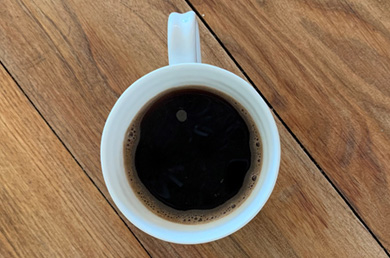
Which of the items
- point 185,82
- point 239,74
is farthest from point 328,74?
point 185,82

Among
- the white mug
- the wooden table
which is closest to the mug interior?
the white mug

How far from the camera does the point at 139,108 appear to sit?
0.51m

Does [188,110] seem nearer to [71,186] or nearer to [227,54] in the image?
[227,54]

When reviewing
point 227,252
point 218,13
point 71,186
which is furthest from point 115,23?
point 227,252

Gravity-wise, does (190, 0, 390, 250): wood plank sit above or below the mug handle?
below

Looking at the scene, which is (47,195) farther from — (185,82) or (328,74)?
(328,74)

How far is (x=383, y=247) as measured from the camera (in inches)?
24.0

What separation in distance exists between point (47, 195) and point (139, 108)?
24 centimetres

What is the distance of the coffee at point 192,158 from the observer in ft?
1.80

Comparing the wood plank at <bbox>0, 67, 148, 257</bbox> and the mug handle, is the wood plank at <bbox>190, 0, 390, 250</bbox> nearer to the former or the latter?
the mug handle

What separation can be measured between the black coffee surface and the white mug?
51 mm

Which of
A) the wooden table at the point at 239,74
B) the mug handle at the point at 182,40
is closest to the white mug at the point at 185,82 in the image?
the mug handle at the point at 182,40

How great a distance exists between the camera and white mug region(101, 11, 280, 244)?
47 centimetres

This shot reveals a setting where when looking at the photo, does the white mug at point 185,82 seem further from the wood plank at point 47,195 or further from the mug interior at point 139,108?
the wood plank at point 47,195
